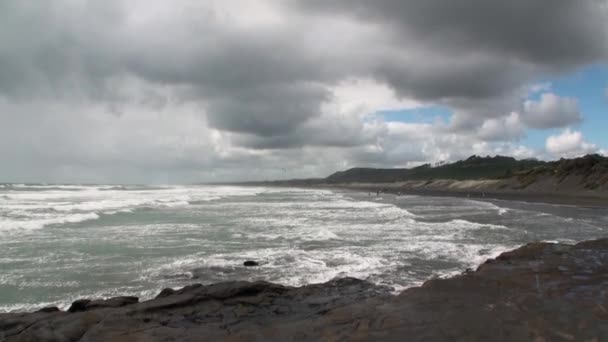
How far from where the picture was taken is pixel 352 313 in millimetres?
7422

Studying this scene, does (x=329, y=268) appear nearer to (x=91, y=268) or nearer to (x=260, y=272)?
(x=260, y=272)

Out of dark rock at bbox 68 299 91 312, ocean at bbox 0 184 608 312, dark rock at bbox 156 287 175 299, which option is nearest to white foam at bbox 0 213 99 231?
ocean at bbox 0 184 608 312

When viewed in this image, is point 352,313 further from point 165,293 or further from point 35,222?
point 35,222

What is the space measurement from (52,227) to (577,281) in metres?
27.0

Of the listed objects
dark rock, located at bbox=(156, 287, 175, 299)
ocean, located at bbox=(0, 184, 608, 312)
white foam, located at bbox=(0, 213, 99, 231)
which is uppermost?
white foam, located at bbox=(0, 213, 99, 231)

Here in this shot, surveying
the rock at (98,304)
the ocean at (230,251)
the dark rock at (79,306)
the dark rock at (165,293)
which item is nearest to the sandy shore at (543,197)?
the ocean at (230,251)

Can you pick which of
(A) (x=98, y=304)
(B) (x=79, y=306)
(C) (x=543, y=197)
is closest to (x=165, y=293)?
(A) (x=98, y=304)

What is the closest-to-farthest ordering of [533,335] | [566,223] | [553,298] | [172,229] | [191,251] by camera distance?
[533,335] < [553,298] < [191,251] < [172,229] < [566,223]

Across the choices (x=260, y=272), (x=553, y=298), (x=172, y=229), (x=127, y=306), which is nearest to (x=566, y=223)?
(x=553, y=298)

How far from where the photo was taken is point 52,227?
23.8 metres

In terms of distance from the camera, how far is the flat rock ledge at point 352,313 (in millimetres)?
6387

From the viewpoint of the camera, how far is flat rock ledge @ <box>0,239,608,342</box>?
6.39 meters

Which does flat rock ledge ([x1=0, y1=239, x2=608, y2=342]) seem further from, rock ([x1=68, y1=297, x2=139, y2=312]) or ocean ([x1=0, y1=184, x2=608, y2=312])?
ocean ([x1=0, y1=184, x2=608, y2=312])

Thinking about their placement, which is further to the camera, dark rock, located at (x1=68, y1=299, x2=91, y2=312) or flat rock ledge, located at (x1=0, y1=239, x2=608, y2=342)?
dark rock, located at (x1=68, y1=299, x2=91, y2=312)
